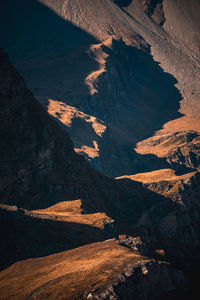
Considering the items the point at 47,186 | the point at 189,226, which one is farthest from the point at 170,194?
the point at 47,186

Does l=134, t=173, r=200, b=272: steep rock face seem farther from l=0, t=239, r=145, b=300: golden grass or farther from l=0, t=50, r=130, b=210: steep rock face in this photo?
l=0, t=239, r=145, b=300: golden grass

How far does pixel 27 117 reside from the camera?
63594mm

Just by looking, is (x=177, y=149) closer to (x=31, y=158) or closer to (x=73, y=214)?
(x=31, y=158)

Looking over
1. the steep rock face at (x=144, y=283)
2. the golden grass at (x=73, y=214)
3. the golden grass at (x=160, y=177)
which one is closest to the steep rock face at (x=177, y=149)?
the golden grass at (x=160, y=177)

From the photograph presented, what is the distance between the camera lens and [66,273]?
102 feet

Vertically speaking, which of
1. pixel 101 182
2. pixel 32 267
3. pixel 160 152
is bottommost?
pixel 160 152

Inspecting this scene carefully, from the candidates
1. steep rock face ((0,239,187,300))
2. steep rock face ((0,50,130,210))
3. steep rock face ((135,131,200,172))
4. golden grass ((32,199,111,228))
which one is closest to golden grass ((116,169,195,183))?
steep rock face ((0,50,130,210))

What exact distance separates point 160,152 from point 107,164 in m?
43.2

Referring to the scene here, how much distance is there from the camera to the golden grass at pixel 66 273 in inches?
1060

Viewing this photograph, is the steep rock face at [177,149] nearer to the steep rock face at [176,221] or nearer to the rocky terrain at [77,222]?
the rocky terrain at [77,222]

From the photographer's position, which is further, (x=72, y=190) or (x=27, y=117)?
(x=72, y=190)

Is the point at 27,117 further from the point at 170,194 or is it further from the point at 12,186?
the point at 170,194

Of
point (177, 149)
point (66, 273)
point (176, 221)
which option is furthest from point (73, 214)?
point (177, 149)

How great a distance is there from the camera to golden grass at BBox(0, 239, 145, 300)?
88.3 feet
